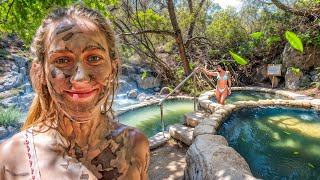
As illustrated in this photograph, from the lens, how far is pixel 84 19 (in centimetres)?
97

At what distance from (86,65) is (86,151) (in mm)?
381

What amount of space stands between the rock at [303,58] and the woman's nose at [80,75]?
11.5 metres

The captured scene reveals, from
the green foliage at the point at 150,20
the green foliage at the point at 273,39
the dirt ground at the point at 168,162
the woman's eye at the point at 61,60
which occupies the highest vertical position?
the green foliage at the point at 150,20

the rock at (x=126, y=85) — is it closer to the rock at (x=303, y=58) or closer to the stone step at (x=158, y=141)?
the stone step at (x=158, y=141)

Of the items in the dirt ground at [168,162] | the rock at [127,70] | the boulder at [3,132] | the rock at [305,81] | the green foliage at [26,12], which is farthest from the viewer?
the rock at [127,70]

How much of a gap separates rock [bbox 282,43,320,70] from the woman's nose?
11.5 metres

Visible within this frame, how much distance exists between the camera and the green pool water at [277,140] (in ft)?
10.5

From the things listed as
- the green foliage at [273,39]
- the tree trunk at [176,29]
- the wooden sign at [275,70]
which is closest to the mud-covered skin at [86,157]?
the tree trunk at [176,29]

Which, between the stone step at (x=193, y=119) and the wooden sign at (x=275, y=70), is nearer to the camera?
the stone step at (x=193, y=119)

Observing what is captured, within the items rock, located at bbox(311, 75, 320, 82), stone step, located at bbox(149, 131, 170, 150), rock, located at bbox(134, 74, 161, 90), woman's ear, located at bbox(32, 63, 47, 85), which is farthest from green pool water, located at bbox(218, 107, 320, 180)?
rock, located at bbox(134, 74, 161, 90)

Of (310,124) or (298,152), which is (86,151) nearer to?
(298,152)

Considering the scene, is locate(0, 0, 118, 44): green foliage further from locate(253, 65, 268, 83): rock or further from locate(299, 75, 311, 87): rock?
locate(253, 65, 268, 83): rock

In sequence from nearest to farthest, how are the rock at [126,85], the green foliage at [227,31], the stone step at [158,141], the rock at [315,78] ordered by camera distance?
the stone step at [158,141]
the rock at [315,78]
the rock at [126,85]
the green foliage at [227,31]

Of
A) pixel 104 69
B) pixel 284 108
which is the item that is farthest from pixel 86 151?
pixel 284 108
